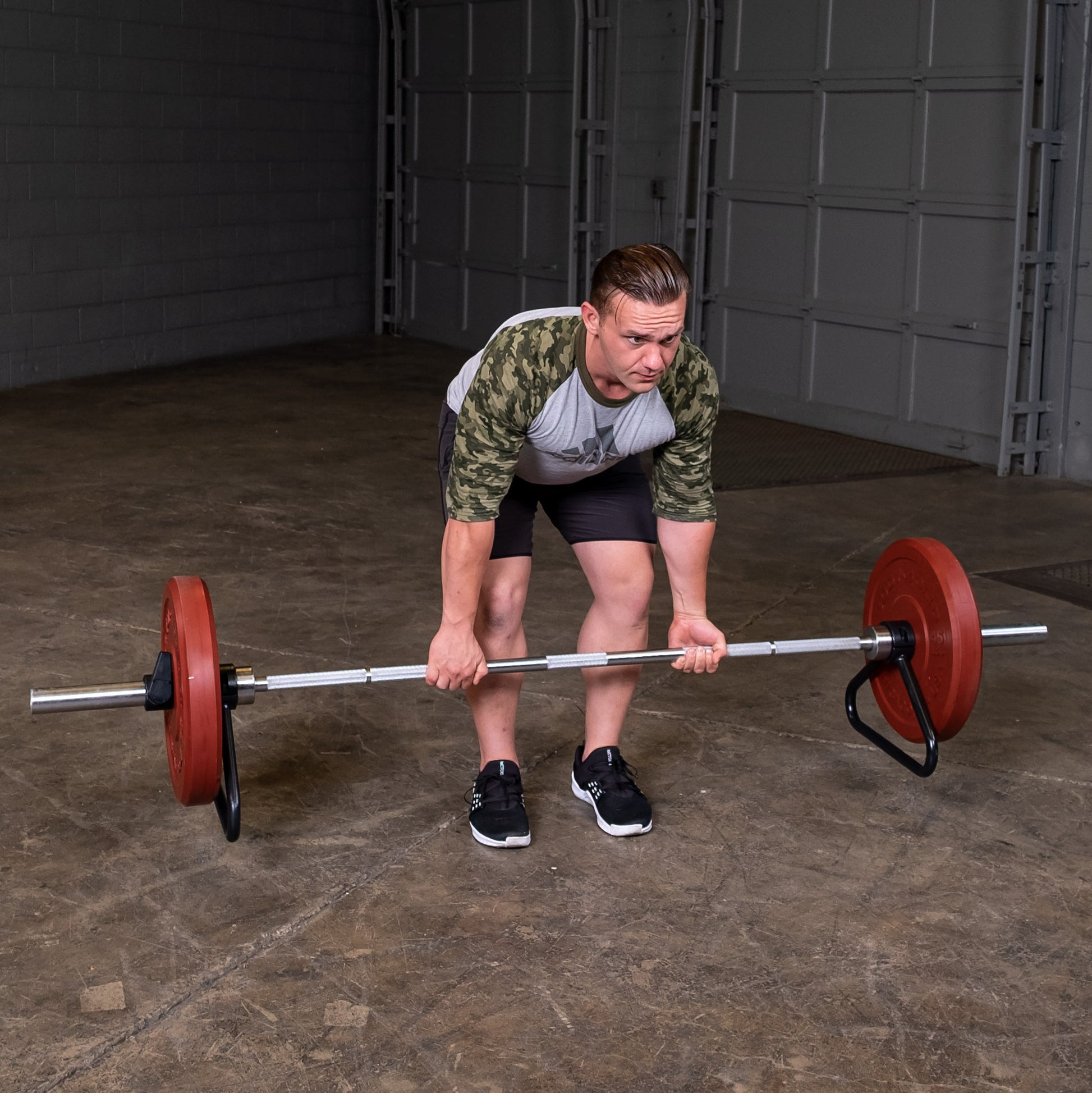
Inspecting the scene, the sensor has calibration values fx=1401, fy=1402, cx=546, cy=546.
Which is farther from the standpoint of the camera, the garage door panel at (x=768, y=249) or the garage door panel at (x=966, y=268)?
the garage door panel at (x=768, y=249)

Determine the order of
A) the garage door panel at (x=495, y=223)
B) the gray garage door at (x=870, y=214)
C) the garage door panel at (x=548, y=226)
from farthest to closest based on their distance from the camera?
the garage door panel at (x=495, y=223) → the garage door panel at (x=548, y=226) → the gray garage door at (x=870, y=214)

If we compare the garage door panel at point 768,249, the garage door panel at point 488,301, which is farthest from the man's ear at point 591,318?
the garage door panel at point 488,301

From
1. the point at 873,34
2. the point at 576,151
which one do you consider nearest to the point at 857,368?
the point at 873,34

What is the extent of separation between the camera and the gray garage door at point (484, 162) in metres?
8.23

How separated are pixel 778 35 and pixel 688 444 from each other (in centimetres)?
494

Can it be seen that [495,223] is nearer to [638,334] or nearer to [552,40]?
[552,40]

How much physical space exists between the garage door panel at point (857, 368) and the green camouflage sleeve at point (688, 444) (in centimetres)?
430

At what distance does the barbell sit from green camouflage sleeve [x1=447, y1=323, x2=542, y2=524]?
288 millimetres

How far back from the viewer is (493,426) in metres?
2.26

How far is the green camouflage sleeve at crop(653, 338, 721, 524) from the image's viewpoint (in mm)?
2334

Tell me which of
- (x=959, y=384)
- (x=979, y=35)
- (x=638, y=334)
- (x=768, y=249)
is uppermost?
(x=979, y=35)

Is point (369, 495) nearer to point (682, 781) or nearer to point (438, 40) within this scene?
point (682, 781)

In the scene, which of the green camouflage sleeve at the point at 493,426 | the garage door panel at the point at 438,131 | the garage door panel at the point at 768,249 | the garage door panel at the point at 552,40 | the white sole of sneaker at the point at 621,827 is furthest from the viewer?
the garage door panel at the point at 438,131

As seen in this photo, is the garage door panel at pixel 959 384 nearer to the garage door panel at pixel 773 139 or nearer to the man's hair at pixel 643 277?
the garage door panel at pixel 773 139
